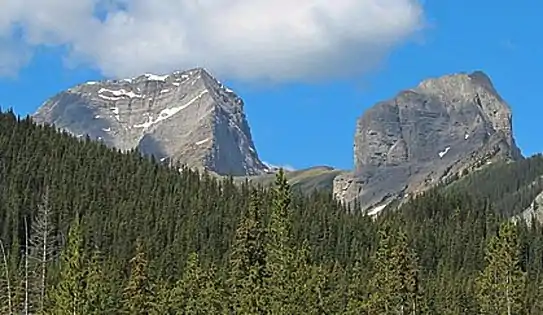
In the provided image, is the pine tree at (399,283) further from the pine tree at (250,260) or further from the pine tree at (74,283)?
the pine tree at (74,283)

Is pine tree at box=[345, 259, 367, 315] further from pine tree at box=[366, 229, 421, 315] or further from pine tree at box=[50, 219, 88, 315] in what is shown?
pine tree at box=[50, 219, 88, 315]

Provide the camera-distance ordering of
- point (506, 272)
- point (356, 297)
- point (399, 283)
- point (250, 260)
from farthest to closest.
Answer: point (356, 297), point (399, 283), point (506, 272), point (250, 260)

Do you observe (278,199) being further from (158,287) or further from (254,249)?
(158,287)

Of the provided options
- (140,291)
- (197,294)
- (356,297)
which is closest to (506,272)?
(197,294)

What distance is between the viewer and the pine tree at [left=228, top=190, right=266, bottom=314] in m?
76.8

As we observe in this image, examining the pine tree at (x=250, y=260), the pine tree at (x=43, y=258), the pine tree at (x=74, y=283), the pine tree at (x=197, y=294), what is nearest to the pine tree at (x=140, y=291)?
the pine tree at (x=197, y=294)

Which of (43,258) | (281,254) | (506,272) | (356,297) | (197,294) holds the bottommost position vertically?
(281,254)

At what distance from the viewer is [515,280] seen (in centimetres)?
10769

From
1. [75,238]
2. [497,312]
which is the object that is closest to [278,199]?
[75,238]

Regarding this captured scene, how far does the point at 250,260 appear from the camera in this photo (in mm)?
79375

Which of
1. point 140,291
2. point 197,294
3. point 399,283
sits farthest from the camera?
point 399,283

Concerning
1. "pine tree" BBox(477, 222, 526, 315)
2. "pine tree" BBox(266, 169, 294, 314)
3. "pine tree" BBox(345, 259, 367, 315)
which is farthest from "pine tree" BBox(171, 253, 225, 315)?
"pine tree" BBox(477, 222, 526, 315)

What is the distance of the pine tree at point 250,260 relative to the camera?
76750 millimetres

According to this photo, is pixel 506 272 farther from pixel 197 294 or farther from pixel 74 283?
pixel 74 283
